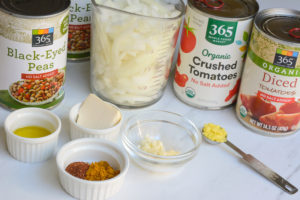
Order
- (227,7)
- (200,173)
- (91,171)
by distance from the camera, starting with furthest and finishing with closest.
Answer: (227,7)
(200,173)
(91,171)

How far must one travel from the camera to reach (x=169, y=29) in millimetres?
1222

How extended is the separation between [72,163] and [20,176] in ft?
0.35

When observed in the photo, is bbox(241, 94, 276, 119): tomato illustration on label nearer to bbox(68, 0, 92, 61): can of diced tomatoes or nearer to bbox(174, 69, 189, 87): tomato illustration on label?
bbox(174, 69, 189, 87): tomato illustration on label

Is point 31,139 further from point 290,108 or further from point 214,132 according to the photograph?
point 290,108

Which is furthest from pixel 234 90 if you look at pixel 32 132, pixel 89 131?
pixel 32 132

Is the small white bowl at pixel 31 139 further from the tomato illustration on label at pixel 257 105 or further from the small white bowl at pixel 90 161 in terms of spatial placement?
the tomato illustration on label at pixel 257 105

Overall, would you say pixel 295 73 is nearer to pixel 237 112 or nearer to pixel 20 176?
pixel 237 112

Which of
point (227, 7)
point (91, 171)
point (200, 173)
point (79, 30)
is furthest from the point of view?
point (79, 30)

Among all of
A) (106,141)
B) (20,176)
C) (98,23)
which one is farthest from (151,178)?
(98,23)

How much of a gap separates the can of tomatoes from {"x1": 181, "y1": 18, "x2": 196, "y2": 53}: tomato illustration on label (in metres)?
0.13

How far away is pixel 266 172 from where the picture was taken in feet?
3.81

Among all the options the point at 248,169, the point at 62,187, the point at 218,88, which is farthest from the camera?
the point at 218,88

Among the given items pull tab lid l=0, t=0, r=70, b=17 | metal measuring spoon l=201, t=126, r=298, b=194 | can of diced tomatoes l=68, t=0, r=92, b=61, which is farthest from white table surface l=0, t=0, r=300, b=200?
pull tab lid l=0, t=0, r=70, b=17

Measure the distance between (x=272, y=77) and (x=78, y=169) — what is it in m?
0.48
